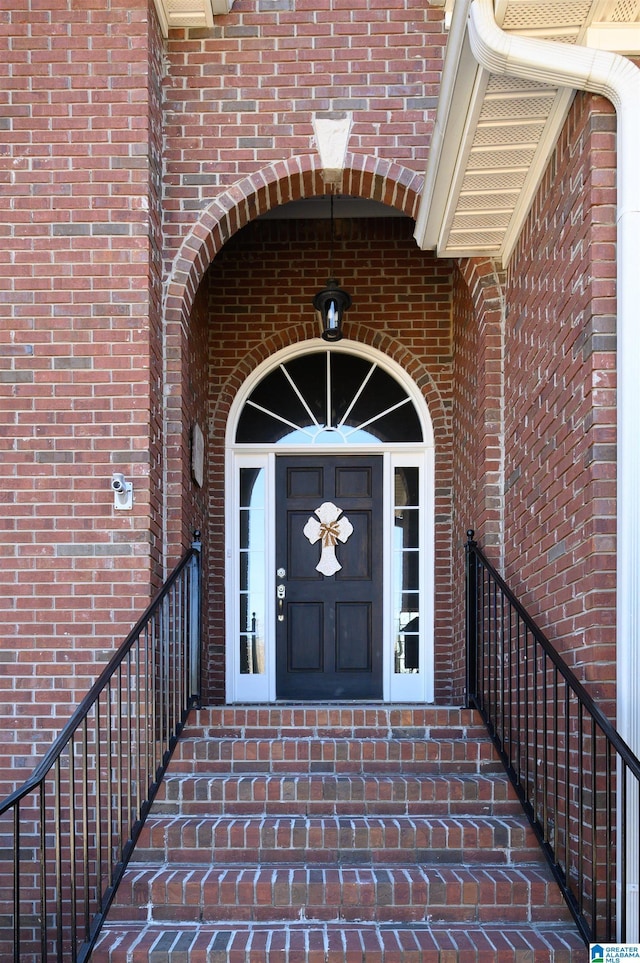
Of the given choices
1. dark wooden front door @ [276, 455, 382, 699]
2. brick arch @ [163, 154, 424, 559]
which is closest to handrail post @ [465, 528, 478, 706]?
dark wooden front door @ [276, 455, 382, 699]

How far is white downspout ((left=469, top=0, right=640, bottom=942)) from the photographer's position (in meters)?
3.53

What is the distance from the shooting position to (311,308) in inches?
283

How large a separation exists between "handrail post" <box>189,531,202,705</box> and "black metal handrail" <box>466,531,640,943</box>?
1.64 metres

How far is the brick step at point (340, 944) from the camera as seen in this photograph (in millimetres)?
3725

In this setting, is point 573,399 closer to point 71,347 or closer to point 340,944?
point 340,944

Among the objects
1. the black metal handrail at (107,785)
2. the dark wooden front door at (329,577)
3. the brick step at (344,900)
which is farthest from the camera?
the dark wooden front door at (329,577)

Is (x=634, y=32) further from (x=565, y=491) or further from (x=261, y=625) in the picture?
(x=261, y=625)

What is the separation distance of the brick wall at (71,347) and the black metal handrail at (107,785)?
0.77 feet

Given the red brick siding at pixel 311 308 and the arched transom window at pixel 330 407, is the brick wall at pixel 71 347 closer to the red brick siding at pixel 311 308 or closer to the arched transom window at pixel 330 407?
the red brick siding at pixel 311 308

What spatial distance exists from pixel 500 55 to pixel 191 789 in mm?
3203

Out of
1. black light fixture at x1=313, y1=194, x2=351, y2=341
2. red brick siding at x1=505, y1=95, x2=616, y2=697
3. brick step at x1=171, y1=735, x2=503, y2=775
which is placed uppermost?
black light fixture at x1=313, y1=194, x2=351, y2=341

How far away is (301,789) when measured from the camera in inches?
183

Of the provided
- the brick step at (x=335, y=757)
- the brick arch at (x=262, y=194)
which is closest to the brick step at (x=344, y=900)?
the brick step at (x=335, y=757)

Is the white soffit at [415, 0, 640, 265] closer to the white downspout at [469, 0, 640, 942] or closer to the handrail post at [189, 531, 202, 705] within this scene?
the white downspout at [469, 0, 640, 942]
